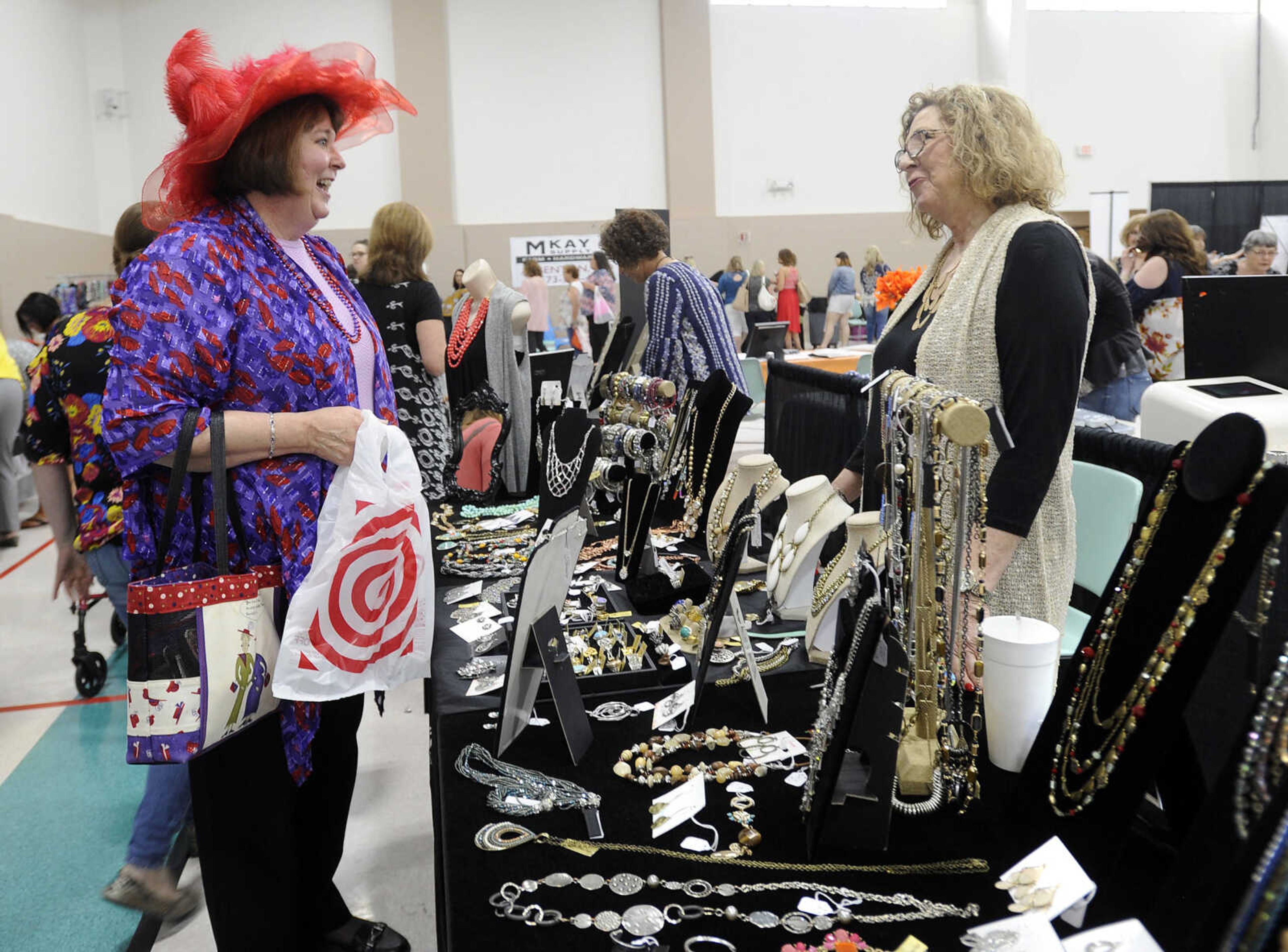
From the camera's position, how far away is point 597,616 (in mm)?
1815

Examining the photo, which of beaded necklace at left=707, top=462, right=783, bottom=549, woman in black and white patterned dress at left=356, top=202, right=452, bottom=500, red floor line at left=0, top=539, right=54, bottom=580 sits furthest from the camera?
red floor line at left=0, top=539, right=54, bottom=580

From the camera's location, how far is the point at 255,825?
142 centimetres

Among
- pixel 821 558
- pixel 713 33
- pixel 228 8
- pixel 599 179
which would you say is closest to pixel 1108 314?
pixel 821 558

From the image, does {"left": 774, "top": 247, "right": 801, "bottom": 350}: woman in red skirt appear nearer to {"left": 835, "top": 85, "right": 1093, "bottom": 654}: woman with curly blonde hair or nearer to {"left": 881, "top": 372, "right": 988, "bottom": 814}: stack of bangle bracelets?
{"left": 835, "top": 85, "right": 1093, "bottom": 654}: woman with curly blonde hair

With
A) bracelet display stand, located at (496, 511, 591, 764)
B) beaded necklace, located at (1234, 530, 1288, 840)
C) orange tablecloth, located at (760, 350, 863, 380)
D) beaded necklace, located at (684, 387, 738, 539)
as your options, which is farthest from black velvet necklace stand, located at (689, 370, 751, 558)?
orange tablecloth, located at (760, 350, 863, 380)

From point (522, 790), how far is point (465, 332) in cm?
288

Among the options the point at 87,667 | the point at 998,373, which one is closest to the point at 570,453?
the point at 998,373

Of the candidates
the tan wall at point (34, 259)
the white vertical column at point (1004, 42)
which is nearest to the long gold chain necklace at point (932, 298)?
the tan wall at point (34, 259)

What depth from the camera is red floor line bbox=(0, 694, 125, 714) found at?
11.0 ft

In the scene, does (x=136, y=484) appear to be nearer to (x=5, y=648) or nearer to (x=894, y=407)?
(x=894, y=407)

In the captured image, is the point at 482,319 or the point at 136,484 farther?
the point at 482,319

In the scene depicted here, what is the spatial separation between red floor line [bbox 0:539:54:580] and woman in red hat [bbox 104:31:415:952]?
14.4ft

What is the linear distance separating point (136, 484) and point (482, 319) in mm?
2488

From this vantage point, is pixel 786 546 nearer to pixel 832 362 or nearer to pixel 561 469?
pixel 561 469
